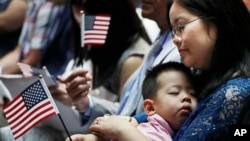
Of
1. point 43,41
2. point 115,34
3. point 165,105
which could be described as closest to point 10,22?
point 43,41

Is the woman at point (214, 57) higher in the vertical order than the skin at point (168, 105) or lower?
higher

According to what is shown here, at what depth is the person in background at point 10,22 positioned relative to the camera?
169 inches

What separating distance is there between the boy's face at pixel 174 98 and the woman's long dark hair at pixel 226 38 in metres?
0.11

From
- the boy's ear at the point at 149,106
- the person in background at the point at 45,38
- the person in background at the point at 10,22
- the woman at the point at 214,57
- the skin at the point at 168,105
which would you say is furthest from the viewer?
the person in background at the point at 10,22

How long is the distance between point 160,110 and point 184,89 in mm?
102

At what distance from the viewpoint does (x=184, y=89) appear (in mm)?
2242

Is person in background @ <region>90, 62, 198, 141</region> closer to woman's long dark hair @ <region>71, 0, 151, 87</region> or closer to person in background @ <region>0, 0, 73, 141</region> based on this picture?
woman's long dark hair @ <region>71, 0, 151, 87</region>

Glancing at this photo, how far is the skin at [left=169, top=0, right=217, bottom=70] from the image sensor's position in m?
2.10

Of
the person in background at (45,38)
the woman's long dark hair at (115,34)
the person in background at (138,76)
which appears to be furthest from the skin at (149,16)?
the person in background at (45,38)

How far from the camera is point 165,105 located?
2.24 meters

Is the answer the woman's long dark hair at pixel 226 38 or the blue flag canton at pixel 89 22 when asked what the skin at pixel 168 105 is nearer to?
the woman's long dark hair at pixel 226 38

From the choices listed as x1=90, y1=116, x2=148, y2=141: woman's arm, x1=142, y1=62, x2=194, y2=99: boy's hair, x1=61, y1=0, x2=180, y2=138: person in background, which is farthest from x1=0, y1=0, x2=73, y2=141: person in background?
x1=90, y1=116, x2=148, y2=141: woman's arm

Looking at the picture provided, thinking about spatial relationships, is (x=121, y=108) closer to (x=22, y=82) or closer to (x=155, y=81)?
(x=22, y=82)

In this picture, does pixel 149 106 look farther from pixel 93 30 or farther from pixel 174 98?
pixel 93 30
